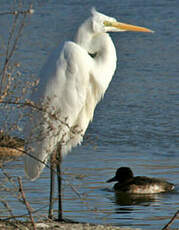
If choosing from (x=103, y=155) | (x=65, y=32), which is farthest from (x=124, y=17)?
(x=103, y=155)

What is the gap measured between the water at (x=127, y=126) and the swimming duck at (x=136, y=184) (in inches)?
4.8

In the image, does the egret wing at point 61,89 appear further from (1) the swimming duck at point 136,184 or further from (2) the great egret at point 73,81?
(1) the swimming duck at point 136,184

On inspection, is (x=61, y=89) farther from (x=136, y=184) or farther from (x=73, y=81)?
(x=136, y=184)

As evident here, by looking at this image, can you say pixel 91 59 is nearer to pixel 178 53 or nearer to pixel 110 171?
pixel 110 171

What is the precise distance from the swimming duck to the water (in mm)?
123

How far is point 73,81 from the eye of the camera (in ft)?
18.4

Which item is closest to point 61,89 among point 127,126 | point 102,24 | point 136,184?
point 102,24

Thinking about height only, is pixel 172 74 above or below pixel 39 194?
above

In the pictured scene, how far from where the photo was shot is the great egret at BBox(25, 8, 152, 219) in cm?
547

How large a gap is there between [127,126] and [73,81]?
13.5 feet

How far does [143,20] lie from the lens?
1773 centimetres

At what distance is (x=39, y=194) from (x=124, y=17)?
1241 cm

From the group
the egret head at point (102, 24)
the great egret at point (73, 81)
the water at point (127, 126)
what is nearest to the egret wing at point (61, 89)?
the great egret at point (73, 81)

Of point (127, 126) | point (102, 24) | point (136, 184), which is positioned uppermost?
point (102, 24)
